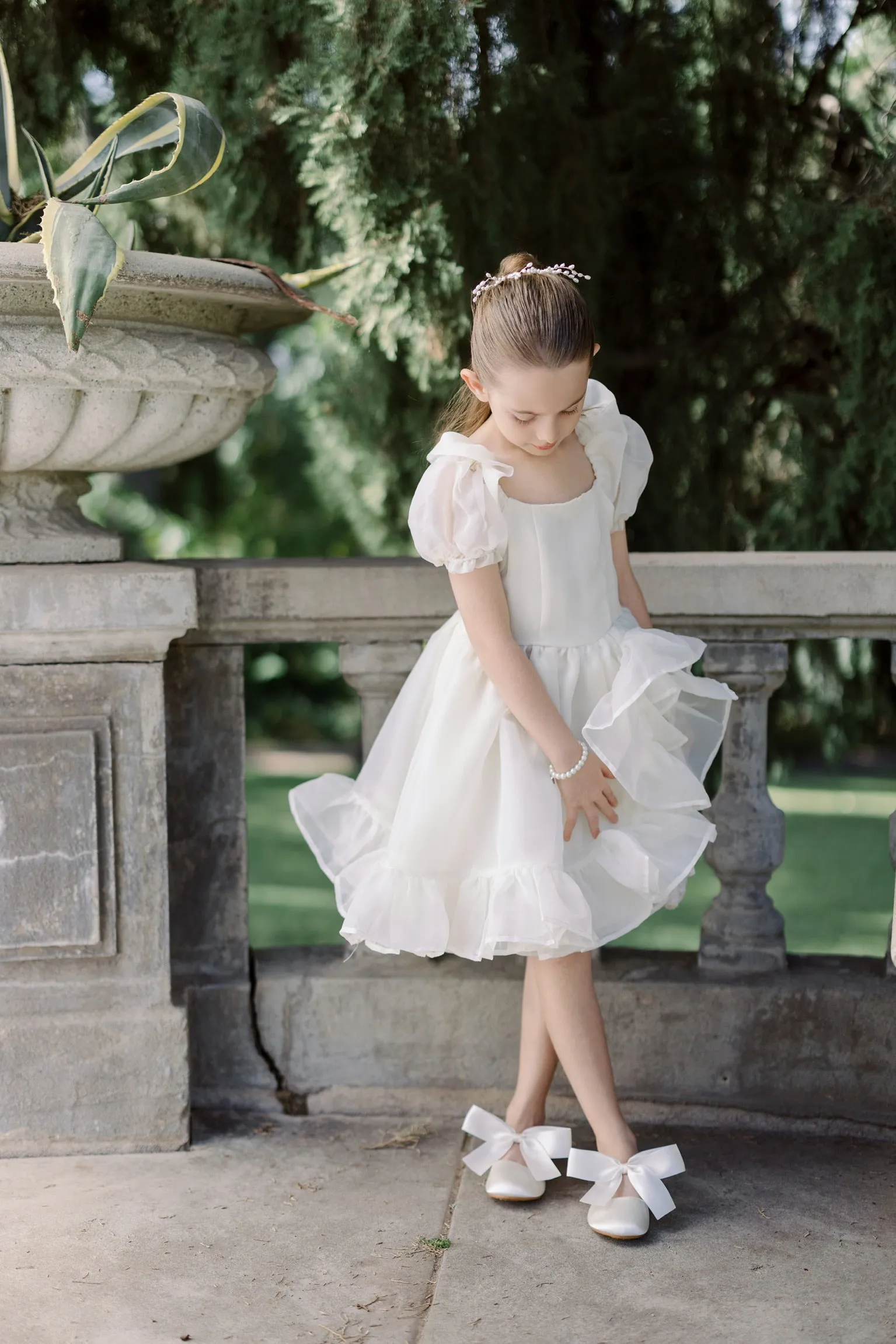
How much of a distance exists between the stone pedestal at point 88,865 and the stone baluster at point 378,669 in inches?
14.1

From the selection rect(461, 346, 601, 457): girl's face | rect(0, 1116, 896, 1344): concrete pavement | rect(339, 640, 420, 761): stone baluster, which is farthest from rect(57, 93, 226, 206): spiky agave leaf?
rect(0, 1116, 896, 1344): concrete pavement

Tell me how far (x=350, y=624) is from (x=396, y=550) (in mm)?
2138

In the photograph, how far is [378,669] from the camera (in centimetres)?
258

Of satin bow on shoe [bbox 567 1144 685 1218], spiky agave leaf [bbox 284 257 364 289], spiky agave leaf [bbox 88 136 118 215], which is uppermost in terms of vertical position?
spiky agave leaf [bbox 88 136 118 215]

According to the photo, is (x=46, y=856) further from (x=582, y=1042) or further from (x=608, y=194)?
(x=608, y=194)

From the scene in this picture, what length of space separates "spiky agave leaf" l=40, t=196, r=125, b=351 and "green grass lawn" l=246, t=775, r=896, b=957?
2.23 metres

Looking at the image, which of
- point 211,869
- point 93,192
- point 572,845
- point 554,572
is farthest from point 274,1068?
point 93,192

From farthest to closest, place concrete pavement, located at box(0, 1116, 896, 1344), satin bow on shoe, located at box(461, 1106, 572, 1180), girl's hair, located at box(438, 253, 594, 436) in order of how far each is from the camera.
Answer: satin bow on shoe, located at box(461, 1106, 572, 1180)
girl's hair, located at box(438, 253, 594, 436)
concrete pavement, located at box(0, 1116, 896, 1344)

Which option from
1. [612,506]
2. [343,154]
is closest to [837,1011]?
[612,506]

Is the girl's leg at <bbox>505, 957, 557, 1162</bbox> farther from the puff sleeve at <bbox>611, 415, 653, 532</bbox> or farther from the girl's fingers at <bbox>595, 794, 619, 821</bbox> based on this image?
the puff sleeve at <bbox>611, 415, 653, 532</bbox>

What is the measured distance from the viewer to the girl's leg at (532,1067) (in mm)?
2324

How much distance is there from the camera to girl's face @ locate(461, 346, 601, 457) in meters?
2.03

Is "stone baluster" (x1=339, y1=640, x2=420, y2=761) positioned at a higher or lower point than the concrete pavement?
higher

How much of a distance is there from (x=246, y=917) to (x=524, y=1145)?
27.7 inches
